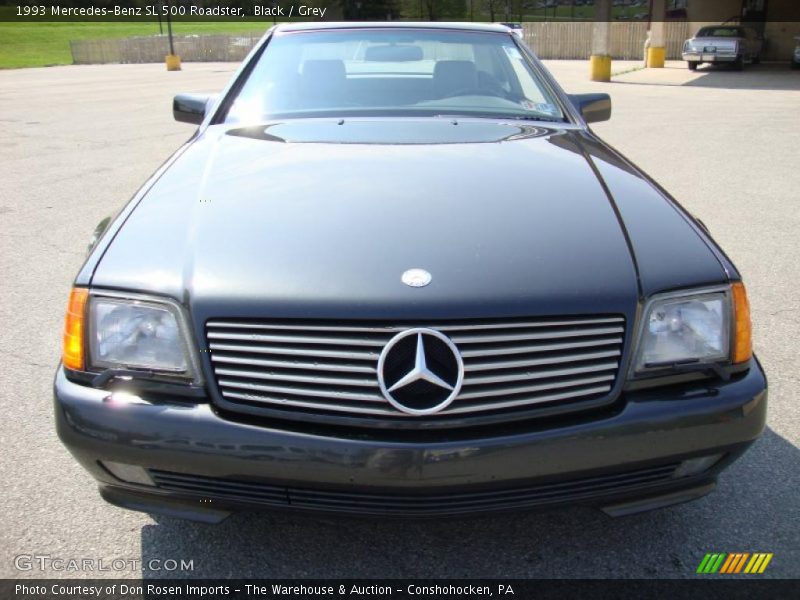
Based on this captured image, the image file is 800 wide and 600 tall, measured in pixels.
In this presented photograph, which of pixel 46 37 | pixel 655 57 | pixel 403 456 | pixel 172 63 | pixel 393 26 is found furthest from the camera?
pixel 46 37

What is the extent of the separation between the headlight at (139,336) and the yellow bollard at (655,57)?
1081 inches

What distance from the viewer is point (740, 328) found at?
201 centimetres

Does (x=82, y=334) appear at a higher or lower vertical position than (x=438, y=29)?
lower

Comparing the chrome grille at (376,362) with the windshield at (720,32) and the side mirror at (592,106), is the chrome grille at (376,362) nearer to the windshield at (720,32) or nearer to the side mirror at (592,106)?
the side mirror at (592,106)

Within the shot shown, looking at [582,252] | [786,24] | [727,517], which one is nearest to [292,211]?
[582,252]

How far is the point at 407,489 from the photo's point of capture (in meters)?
1.77

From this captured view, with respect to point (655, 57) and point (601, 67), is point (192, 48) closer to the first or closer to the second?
point (655, 57)

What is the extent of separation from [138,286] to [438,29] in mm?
2380

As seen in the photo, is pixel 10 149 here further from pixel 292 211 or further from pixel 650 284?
pixel 650 284

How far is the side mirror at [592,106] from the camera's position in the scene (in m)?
3.55

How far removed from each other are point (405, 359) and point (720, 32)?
2793cm

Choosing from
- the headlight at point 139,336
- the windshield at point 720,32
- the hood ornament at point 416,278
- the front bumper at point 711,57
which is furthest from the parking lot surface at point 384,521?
the windshield at point 720,32

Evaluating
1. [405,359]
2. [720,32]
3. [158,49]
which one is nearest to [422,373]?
[405,359]

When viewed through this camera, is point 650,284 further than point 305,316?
Yes
